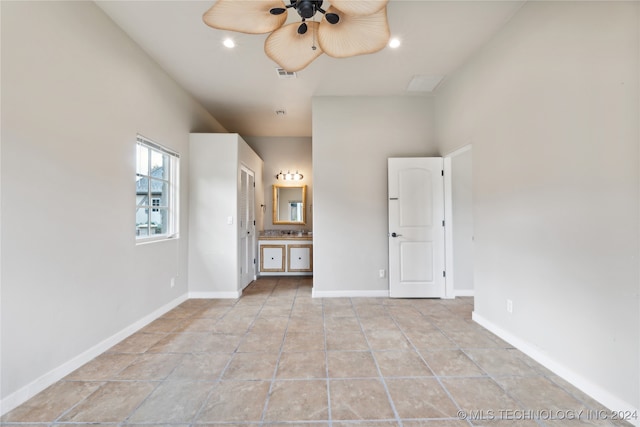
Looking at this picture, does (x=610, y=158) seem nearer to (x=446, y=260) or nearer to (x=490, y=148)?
(x=490, y=148)

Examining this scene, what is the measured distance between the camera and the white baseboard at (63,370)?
165cm

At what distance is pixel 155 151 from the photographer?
325 centimetres

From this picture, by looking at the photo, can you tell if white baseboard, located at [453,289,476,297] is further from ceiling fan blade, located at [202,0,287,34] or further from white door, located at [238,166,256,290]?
ceiling fan blade, located at [202,0,287,34]

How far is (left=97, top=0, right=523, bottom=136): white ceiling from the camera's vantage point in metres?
2.33

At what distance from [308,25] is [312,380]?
7.71 ft

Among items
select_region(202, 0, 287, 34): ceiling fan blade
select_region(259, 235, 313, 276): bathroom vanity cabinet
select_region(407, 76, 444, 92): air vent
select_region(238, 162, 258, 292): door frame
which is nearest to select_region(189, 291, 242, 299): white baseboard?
select_region(238, 162, 258, 292): door frame

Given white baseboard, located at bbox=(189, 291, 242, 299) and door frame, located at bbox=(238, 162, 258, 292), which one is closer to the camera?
white baseboard, located at bbox=(189, 291, 242, 299)

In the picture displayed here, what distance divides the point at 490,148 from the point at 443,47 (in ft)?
3.73

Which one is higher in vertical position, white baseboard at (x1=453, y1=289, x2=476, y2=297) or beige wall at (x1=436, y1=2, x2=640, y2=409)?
beige wall at (x1=436, y1=2, x2=640, y2=409)

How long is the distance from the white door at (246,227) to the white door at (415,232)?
221 centimetres

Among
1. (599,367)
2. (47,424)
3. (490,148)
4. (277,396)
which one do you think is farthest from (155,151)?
(599,367)

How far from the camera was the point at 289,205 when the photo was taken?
600cm

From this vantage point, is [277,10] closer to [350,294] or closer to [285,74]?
[285,74]

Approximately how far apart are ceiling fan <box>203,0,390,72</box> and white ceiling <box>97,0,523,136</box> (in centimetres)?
78
